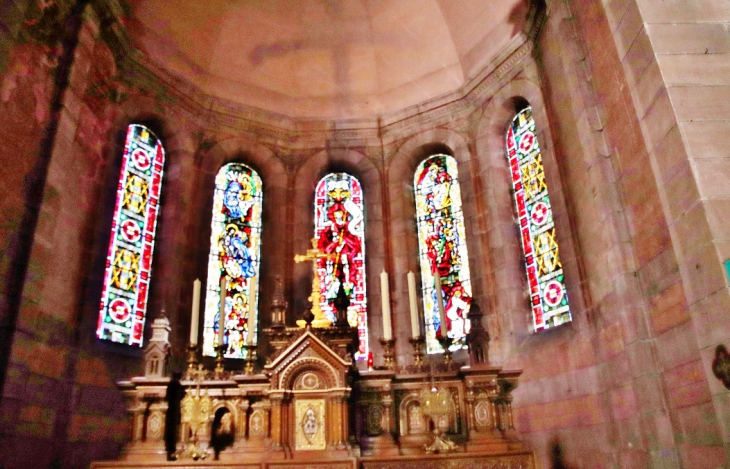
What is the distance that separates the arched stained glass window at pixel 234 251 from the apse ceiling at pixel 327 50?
1.73 metres

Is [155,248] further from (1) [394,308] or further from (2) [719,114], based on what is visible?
(2) [719,114]

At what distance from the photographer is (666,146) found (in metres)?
5.15

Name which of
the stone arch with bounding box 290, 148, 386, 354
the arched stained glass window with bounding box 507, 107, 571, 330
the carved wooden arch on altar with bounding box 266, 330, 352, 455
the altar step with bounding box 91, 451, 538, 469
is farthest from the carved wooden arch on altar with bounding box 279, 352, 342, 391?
the stone arch with bounding box 290, 148, 386, 354

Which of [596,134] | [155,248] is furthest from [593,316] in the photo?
[155,248]

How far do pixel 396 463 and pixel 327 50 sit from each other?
914 cm

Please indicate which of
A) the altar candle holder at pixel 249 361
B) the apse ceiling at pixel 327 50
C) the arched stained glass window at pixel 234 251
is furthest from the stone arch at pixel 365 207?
the altar candle holder at pixel 249 361

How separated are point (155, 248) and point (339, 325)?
16.2 feet

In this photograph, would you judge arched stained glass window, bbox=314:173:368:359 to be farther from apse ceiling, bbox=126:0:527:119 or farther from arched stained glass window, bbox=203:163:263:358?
apse ceiling, bbox=126:0:527:119

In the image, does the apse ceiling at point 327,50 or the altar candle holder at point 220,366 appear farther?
the apse ceiling at point 327,50

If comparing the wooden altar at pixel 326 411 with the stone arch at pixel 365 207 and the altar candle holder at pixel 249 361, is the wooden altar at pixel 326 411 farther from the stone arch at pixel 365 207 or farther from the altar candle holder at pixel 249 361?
the stone arch at pixel 365 207

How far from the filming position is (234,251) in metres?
10.8

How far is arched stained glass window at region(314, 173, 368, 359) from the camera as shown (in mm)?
10641

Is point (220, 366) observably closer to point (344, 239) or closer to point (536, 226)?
point (344, 239)

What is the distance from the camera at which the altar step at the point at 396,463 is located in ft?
17.2
